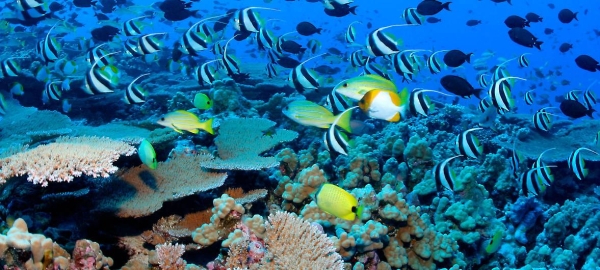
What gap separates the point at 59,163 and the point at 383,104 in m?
2.44

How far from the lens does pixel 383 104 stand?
10.4 ft

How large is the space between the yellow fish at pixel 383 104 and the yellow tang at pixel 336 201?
32.8 inches

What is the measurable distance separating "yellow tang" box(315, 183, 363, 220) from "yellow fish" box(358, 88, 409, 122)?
2.73ft

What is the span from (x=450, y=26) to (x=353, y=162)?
11309 centimetres

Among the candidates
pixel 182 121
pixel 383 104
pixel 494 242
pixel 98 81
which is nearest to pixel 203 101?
pixel 98 81

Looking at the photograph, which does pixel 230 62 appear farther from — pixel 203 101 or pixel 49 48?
pixel 49 48

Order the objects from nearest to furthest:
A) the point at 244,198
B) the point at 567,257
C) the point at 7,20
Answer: the point at 244,198 → the point at 567,257 → the point at 7,20

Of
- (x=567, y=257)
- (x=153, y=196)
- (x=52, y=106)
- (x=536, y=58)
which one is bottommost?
(x=536, y=58)

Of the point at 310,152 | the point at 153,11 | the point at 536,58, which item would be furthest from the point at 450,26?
the point at 310,152

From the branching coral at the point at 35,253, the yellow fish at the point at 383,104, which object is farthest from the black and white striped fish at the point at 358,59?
the branching coral at the point at 35,253

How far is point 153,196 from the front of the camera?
134 inches

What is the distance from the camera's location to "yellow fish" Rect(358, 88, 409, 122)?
3.14 meters

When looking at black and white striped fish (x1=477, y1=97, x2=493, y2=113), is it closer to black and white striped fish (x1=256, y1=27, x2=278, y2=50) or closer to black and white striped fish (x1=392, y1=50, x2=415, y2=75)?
black and white striped fish (x1=392, y1=50, x2=415, y2=75)

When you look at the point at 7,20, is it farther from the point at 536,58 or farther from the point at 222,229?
the point at 536,58
